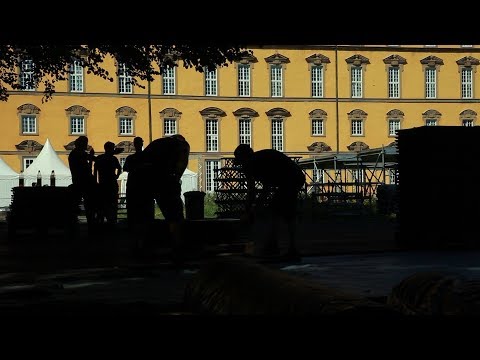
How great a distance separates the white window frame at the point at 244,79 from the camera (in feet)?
169

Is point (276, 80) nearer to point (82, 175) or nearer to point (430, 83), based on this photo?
point (430, 83)

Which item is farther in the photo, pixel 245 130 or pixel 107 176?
pixel 245 130

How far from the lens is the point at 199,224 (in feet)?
33.3

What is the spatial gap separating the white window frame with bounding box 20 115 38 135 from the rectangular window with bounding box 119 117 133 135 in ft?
16.8

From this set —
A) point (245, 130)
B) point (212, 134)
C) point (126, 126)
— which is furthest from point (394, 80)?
point (126, 126)

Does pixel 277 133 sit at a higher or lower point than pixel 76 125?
lower

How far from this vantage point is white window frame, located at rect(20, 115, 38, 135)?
46.7 meters

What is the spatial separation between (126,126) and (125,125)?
100 millimetres

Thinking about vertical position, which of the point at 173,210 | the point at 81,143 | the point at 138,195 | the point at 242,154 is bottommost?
the point at 173,210

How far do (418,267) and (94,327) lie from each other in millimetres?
7675

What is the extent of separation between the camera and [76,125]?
47688 mm

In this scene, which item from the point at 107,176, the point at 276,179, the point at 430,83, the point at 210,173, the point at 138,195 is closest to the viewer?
the point at 276,179

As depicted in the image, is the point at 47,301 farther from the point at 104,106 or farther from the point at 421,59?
the point at 421,59

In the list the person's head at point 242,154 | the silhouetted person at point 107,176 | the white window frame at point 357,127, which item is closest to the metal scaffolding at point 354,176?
the white window frame at point 357,127
